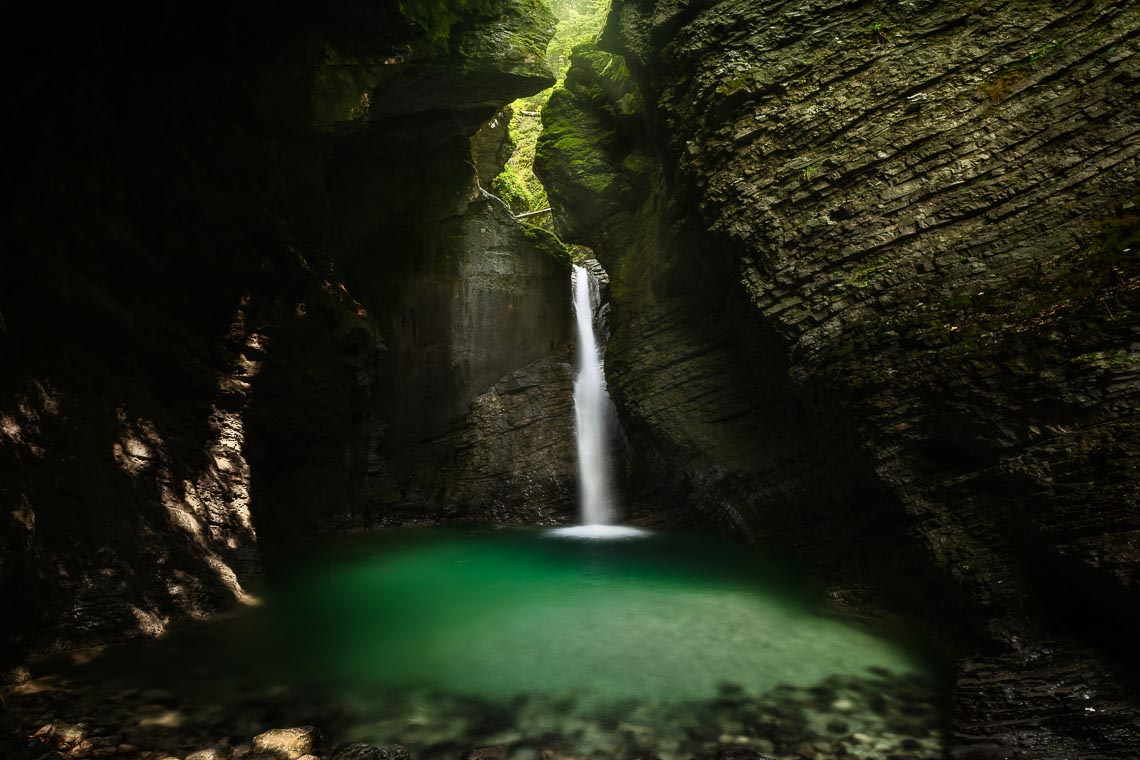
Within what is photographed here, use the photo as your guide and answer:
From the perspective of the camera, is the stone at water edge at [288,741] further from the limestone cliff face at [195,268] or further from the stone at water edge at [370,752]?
the limestone cliff face at [195,268]

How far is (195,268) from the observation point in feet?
28.2

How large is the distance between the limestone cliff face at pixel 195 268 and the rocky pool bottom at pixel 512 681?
992 millimetres

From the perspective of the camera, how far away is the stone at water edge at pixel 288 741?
4270 mm

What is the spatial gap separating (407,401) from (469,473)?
2.47 meters

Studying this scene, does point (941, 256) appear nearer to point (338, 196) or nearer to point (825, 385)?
point (825, 385)

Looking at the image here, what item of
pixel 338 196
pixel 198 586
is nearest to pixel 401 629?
pixel 198 586

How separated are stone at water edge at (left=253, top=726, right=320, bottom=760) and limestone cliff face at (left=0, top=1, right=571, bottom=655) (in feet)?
8.16

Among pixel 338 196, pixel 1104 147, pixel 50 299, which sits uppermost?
pixel 338 196

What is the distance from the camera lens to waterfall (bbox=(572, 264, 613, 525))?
1535 centimetres

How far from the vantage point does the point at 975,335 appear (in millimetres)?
6051

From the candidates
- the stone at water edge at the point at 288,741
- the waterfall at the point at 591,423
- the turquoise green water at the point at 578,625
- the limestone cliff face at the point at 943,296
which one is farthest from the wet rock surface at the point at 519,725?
the waterfall at the point at 591,423

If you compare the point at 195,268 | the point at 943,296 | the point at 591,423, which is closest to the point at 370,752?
the point at 943,296

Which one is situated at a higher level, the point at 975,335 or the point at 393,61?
the point at 393,61

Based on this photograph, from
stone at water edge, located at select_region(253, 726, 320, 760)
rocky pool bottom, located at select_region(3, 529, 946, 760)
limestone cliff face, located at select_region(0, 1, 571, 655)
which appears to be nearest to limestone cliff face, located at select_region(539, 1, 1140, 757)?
rocky pool bottom, located at select_region(3, 529, 946, 760)
